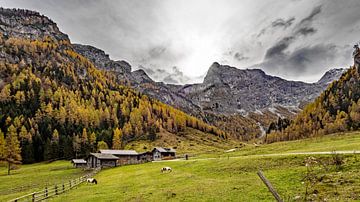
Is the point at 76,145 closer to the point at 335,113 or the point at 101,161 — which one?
the point at 101,161

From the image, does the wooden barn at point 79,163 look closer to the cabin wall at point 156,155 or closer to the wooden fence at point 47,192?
the cabin wall at point 156,155

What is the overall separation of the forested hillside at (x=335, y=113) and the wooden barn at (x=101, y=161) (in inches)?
4475

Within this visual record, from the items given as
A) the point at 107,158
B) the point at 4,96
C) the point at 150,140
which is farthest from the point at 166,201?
the point at 4,96

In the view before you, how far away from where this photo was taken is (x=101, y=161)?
4107 inches

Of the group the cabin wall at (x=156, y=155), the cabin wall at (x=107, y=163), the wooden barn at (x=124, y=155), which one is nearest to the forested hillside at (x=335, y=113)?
the cabin wall at (x=156, y=155)

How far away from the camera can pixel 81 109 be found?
641 feet

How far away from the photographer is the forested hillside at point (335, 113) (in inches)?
5876

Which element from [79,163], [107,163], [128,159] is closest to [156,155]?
[128,159]

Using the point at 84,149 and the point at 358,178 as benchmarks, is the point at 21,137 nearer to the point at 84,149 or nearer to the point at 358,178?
the point at 84,149

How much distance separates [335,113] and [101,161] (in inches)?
5691

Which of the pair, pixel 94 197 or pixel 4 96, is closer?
pixel 94 197

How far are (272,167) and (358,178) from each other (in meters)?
14.0

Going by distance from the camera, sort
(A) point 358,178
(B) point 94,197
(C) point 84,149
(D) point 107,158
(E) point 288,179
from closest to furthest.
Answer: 1. (A) point 358,178
2. (E) point 288,179
3. (B) point 94,197
4. (D) point 107,158
5. (C) point 84,149

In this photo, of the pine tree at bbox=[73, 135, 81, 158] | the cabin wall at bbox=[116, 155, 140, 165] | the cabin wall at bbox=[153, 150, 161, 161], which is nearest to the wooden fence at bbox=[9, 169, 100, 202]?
the cabin wall at bbox=[116, 155, 140, 165]
